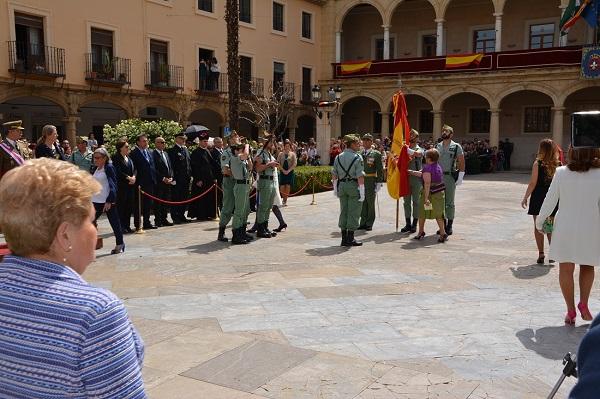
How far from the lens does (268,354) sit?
4.27m

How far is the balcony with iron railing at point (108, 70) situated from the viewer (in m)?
21.4

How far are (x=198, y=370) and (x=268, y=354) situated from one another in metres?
0.56

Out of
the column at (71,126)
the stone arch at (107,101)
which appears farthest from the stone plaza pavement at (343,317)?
the stone arch at (107,101)

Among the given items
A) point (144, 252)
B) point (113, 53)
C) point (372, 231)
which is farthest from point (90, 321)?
point (113, 53)

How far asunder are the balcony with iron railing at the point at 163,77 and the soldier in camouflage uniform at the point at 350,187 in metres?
A: 16.5

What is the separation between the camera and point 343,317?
5176 mm

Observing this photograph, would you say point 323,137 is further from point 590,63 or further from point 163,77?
point 590,63

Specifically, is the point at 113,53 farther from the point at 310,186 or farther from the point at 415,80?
the point at 415,80

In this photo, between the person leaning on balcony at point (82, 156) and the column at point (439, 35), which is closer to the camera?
the person leaning on balcony at point (82, 156)

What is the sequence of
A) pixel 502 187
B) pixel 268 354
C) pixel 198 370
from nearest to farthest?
1. pixel 198 370
2. pixel 268 354
3. pixel 502 187

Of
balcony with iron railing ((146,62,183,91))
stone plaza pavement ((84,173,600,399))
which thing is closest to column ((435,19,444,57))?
balcony with iron railing ((146,62,183,91))

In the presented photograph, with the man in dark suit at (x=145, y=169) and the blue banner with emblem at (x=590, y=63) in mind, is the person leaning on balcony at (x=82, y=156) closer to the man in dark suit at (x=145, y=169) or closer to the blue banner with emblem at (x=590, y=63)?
the man in dark suit at (x=145, y=169)

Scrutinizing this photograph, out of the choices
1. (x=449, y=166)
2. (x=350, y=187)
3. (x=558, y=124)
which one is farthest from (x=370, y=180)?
(x=558, y=124)

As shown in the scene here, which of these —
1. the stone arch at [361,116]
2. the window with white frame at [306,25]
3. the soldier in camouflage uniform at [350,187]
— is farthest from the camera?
the stone arch at [361,116]
